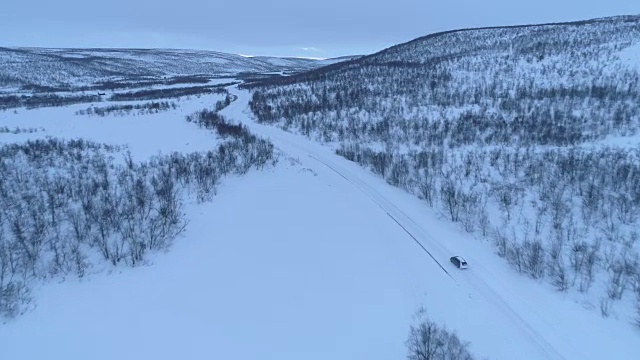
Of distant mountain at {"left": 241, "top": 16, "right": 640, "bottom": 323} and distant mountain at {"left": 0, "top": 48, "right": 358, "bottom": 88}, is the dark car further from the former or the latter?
distant mountain at {"left": 0, "top": 48, "right": 358, "bottom": 88}

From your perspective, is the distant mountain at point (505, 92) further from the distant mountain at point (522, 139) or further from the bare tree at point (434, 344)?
the bare tree at point (434, 344)

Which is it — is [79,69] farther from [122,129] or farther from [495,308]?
[495,308]

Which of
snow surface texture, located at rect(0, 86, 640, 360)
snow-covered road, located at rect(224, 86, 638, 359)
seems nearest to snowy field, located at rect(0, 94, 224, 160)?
snow surface texture, located at rect(0, 86, 640, 360)

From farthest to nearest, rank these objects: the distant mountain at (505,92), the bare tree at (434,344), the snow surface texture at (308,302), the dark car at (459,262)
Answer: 1. the distant mountain at (505,92)
2. the dark car at (459,262)
3. the snow surface texture at (308,302)
4. the bare tree at (434,344)

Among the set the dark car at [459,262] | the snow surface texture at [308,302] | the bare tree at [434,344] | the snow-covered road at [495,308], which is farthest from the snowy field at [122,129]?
the bare tree at [434,344]

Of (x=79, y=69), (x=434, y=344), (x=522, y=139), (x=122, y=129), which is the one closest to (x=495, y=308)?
(x=434, y=344)

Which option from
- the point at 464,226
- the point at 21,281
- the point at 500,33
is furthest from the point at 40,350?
the point at 500,33
